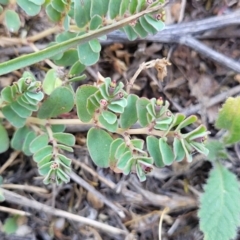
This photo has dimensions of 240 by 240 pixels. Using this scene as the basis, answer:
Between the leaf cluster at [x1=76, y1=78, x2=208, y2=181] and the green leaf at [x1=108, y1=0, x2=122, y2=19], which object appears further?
the green leaf at [x1=108, y1=0, x2=122, y2=19]

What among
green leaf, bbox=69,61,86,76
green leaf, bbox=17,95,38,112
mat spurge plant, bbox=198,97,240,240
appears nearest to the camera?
green leaf, bbox=17,95,38,112

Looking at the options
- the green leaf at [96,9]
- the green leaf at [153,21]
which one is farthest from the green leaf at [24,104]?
the green leaf at [153,21]

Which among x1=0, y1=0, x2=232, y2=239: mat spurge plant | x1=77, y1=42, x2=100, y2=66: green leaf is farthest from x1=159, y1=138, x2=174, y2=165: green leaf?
x1=77, y1=42, x2=100, y2=66: green leaf

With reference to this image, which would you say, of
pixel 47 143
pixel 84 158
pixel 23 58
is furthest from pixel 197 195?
pixel 23 58

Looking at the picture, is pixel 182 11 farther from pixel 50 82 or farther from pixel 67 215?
pixel 67 215

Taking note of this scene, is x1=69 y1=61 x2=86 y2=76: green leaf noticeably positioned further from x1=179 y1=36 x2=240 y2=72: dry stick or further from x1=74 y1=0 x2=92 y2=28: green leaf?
x1=179 y1=36 x2=240 y2=72: dry stick

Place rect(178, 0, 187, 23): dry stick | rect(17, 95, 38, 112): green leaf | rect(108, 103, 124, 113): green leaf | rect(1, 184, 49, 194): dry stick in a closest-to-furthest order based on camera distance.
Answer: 1. rect(108, 103, 124, 113): green leaf
2. rect(17, 95, 38, 112): green leaf
3. rect(1, 184, 49, 194): dry stick
4. rect(178, 0, 187, 23): dry stick

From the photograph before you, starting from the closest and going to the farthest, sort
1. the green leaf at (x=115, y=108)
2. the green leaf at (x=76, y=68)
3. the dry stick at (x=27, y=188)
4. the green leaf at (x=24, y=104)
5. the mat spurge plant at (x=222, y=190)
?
the green leaf at (x=115, y=108), the green leaf at (x=24, y=104), the green leaf at (x=76, y=68), the mat spurge plant at (x=222, y=190), the dry stick at (x=27, y=188)

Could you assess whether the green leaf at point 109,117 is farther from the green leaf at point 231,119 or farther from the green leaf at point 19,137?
the green leaf at point 231,119
